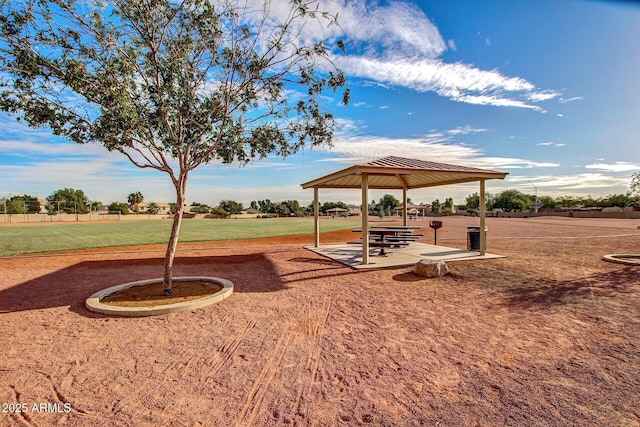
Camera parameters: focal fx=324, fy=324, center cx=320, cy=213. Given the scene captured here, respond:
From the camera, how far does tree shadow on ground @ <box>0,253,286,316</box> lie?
6074mm

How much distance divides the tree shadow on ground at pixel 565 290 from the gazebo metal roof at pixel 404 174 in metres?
3.79

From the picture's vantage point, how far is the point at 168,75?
5898 millimetres

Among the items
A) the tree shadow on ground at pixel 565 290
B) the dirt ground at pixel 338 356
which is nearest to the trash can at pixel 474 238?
the tree shadow on ground at pixel 565 290

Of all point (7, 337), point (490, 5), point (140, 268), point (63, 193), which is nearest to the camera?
point (7, 337)

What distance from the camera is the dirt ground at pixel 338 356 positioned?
2828 mm

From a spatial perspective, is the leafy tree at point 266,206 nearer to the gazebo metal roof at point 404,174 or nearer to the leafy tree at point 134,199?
the leafy tree at point 134,199

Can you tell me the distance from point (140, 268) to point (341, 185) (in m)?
8.44

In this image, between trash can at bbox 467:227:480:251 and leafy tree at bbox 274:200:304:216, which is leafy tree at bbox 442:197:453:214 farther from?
trash can at bbox 467:227:480:251

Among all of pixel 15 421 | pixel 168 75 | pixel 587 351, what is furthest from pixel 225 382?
pixel 168 75

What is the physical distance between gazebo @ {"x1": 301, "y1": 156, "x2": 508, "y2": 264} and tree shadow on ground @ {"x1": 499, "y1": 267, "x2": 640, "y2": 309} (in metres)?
3.39

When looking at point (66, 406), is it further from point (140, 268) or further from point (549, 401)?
point (140, 268)

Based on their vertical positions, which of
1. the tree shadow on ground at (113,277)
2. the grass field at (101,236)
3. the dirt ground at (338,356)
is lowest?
the dirt ground at (338,356)

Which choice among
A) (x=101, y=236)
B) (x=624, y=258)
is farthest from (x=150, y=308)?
(x=101, y=236)

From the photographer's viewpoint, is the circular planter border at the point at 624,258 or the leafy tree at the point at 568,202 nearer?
the circular planter border at the point at 624,258
